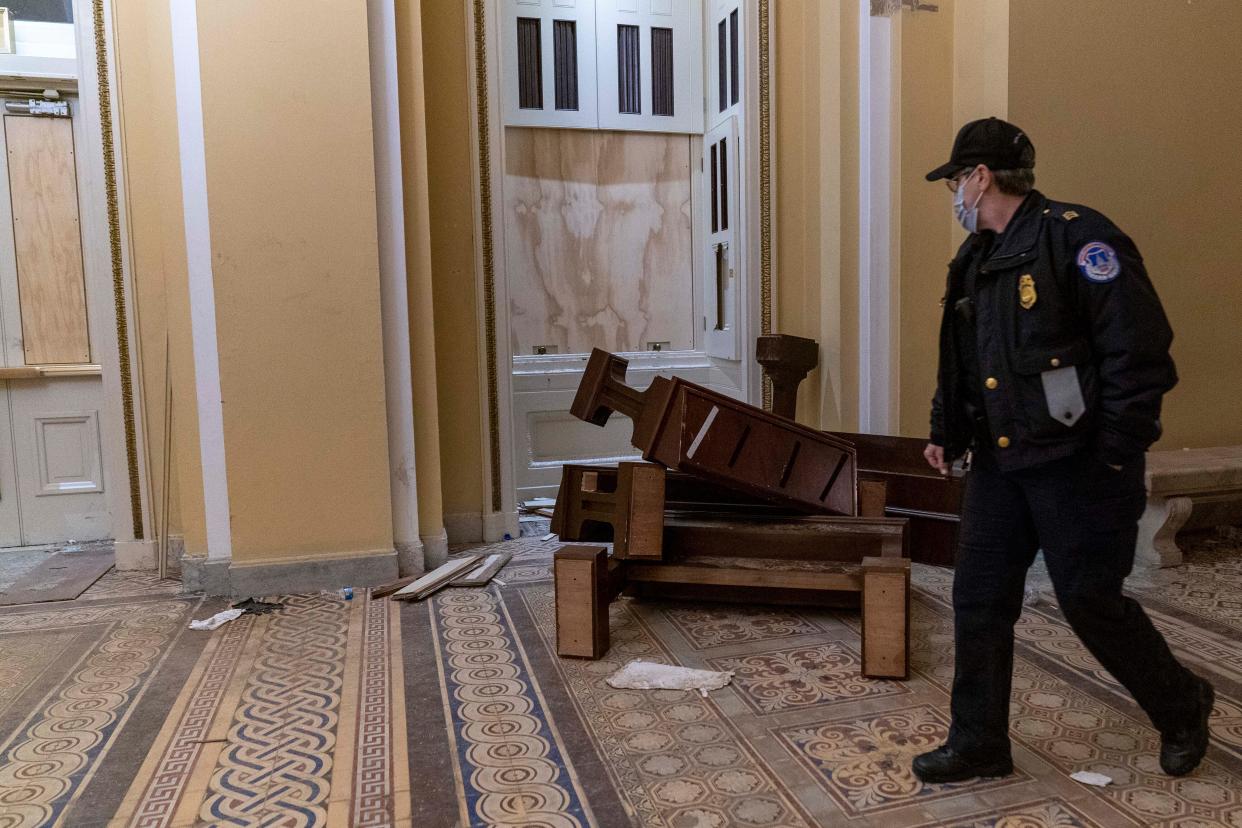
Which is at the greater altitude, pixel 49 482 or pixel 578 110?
pixel 578 110

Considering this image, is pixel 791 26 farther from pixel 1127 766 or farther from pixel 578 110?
pixel 1127 766

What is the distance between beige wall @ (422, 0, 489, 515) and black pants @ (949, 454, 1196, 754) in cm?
356

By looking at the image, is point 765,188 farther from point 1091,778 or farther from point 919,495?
point 1091,778

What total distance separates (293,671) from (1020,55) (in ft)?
15.3

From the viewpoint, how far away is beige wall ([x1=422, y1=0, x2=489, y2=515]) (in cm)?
532

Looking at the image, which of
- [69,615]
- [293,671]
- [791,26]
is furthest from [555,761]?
[791,26]

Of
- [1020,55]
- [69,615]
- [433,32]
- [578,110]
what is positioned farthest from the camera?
[578,110]

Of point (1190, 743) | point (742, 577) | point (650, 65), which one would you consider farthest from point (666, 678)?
point (650, 65)

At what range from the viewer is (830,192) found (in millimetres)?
5715

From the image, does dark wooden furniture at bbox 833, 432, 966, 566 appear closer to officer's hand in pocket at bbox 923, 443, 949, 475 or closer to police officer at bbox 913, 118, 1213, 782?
officer's hand in pocket at bbox 923, 443, 949, 475

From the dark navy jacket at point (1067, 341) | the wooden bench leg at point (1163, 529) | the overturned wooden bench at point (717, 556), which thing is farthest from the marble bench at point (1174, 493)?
the dark navy jacket at point (1067, 341)

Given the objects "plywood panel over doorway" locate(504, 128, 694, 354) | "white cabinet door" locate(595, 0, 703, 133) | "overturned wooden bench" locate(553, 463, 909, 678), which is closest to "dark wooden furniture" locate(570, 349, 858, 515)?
"overturned wooden bench" locate(553, 463, 909, 678)

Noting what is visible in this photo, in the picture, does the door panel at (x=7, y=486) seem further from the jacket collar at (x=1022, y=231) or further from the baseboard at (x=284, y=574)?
the jacket collar at (x=1022, y=231)

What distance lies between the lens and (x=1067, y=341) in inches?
86.8
